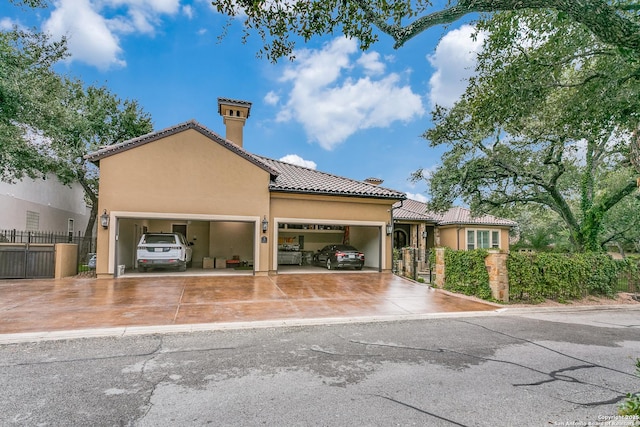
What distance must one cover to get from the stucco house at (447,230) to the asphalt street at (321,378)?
682 inches

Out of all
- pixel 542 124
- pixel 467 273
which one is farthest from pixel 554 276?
pixel 542 124

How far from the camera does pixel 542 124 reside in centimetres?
1328

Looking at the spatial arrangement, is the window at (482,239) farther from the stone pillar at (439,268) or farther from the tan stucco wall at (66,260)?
the tan stucco wall at (66,260)

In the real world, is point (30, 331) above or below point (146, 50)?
below

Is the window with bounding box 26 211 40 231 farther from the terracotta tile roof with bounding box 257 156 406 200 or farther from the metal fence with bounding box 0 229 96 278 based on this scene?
the terracotta tile roof with bounding box 257 156 406 200

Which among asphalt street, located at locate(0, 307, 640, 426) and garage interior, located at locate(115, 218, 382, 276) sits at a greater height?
garage interior, located at locate(115, 218, 382, 276)

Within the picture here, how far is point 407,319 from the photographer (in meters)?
7.95

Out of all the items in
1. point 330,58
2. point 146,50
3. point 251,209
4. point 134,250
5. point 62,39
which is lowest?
point 134,250

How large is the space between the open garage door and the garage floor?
13.7ft

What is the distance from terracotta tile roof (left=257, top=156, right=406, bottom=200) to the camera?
600 inches

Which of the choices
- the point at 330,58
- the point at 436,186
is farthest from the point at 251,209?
the point at 436,186

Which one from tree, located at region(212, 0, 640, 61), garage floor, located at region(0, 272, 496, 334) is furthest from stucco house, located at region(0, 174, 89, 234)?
tree, located at region(212, 0, 640, 61)

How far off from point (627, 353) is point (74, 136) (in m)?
24.1

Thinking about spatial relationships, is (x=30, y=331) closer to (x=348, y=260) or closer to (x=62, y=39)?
(x=348, y=260)
